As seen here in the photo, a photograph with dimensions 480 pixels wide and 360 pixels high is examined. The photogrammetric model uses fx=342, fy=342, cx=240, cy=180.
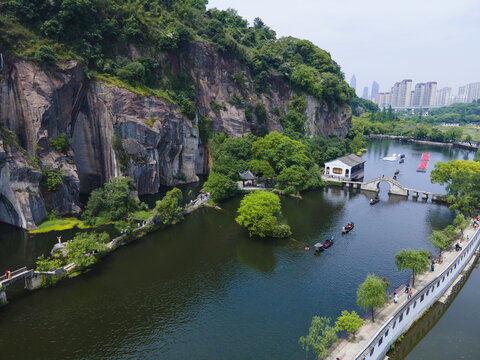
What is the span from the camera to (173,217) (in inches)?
2596

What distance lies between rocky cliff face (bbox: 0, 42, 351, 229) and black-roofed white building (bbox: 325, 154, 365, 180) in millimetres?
29004

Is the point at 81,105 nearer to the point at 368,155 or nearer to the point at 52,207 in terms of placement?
the point at 52,207

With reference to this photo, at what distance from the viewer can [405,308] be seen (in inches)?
1487

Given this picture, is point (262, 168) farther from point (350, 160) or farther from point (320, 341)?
point (320, 341)

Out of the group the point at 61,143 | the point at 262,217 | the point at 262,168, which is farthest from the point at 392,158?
the point at 61,143

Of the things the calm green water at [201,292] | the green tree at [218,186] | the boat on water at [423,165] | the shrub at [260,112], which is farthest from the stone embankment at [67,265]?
the boat on water at [423,165]

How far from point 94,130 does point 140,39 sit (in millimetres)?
28998

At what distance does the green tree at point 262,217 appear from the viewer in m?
59.5

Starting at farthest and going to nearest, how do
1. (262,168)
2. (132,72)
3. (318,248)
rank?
(262,168), (132,72), (318,248)

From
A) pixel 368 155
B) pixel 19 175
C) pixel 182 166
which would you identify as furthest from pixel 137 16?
pixel 368 155

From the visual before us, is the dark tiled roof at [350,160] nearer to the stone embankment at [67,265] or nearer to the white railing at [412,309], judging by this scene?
the stone embankment at [67,265]

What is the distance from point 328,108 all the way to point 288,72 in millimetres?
24488

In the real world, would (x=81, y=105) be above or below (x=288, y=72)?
below

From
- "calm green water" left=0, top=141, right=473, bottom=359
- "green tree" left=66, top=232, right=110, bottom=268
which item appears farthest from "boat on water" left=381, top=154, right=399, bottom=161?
"green tree" left=66, top=232, right=110, bottom=268
